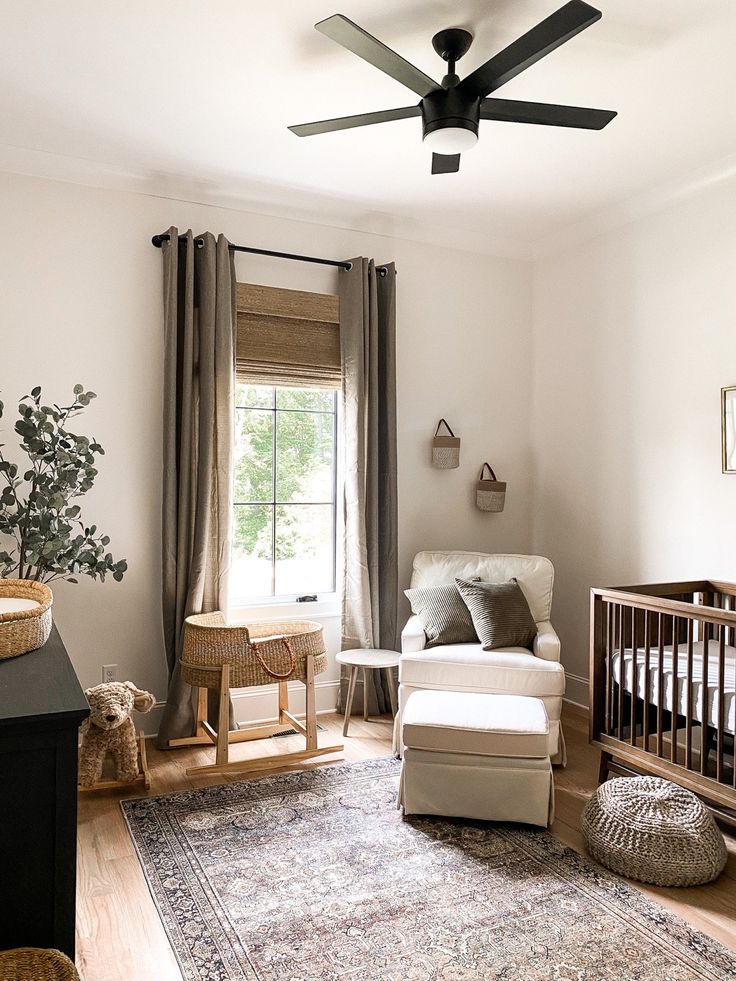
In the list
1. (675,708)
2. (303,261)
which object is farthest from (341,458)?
(675,708)

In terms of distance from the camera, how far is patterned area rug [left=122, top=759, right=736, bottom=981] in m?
1.99

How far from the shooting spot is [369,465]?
414cm

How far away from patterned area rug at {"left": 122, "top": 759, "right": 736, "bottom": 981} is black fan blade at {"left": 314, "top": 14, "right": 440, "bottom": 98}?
2.45m

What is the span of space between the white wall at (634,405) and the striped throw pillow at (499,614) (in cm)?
73

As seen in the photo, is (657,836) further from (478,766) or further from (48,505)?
(48,505)

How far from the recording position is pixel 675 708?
109 inches

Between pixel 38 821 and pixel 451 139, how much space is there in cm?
220

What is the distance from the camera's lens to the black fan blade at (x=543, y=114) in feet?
7.73

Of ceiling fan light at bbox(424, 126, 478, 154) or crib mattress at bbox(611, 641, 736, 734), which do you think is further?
crib mattress at bbox(611, 641, 736, 734)

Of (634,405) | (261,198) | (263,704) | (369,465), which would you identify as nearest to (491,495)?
(369,465)

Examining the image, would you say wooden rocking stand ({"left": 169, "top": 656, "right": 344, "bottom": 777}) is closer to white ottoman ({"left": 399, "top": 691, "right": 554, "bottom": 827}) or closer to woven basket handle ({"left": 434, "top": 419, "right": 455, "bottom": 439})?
white ottoman ({"left": 399, "top": 691, "right": 554, "bottom": 827})

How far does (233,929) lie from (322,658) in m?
1.46

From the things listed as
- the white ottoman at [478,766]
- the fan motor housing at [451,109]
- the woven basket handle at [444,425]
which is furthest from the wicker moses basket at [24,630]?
the woven basket handle at [444,425]

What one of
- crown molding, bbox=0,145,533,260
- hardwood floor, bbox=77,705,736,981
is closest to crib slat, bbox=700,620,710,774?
hardwood floor, bbox=77,705,736,981
